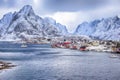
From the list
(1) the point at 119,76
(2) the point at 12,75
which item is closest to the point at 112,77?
(1) the point at 119,76

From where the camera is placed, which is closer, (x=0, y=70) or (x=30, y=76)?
(x=30, y=76)

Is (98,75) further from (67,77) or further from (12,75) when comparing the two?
(12,75)

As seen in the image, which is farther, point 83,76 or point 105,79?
point 83,76

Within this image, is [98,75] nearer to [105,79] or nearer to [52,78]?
[105,79]

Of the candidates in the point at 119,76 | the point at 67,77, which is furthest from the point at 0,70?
the point at 119,76

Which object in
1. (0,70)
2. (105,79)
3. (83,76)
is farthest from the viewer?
(0,70)

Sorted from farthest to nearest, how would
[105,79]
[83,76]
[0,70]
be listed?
[0,70]
[83,76]
[105,79]

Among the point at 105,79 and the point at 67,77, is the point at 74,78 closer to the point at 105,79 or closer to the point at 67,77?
the point at 67,77

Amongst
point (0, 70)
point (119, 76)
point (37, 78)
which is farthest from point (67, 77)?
point (0, 70)
